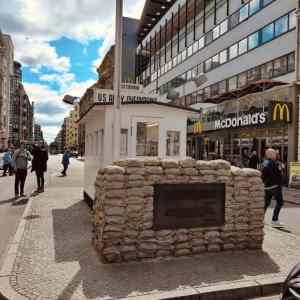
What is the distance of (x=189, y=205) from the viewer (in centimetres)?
601

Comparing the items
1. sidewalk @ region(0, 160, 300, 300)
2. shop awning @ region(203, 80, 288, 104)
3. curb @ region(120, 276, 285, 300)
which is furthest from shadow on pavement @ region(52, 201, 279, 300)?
shop awning @ region(203, 80, 288, 104)

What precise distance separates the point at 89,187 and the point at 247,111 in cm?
1592

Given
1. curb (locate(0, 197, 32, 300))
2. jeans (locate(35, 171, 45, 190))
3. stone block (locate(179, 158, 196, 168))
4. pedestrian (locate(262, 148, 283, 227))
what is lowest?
curb (locate(0, 197, 32, 300))

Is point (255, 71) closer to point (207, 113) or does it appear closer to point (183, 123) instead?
point (207, 113)

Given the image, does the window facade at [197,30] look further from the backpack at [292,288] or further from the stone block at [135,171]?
the backpack at [292,288]

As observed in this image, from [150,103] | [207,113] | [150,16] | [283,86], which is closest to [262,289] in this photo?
[150,103]

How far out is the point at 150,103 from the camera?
30.3 ft

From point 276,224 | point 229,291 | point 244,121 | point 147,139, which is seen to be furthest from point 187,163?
point 244,121

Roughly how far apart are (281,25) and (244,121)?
21.3ft

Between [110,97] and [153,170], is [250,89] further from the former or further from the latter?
[153,170]

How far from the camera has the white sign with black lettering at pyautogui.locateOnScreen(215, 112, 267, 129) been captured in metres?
21.9

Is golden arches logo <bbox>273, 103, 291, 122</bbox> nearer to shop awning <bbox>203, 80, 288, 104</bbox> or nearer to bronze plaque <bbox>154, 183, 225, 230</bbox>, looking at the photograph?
shop awning <bbox>203, 80, 288, 104</bbox>

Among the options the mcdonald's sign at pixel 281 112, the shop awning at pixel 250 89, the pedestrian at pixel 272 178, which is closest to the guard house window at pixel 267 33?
the shop awning at pixel 250 89

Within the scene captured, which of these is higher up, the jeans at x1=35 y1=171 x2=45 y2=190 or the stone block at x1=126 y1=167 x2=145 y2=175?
the stone block at x1=126 y1=167 x2=145 y2=175
